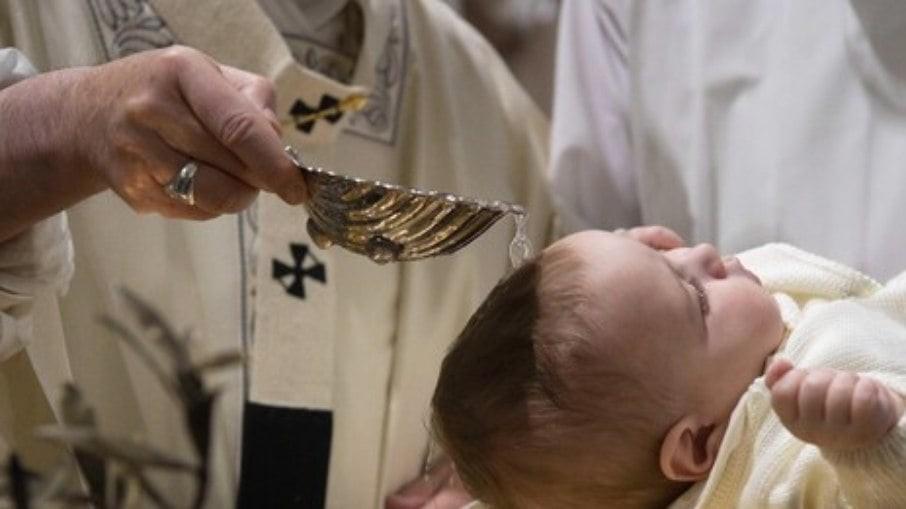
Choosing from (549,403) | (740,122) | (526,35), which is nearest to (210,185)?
(549,403)

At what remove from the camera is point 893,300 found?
1.12 m

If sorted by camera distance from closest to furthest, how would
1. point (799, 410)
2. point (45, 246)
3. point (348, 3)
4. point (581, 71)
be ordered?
point (799, 410) → point (45, 246) → point (348, 3) → point (581, 71)

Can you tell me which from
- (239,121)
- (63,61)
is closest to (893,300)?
(239,121)

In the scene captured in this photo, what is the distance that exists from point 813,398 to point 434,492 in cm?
53

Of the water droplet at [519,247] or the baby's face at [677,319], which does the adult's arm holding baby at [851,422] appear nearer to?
the baby's face at [677,319]

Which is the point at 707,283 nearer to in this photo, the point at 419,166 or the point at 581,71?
the point at 419,166

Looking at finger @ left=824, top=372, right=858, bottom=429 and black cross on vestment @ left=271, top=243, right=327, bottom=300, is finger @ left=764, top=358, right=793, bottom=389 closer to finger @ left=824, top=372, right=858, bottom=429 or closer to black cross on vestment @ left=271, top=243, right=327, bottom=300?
finger @ left=824, top=372, right=858, bottom=429

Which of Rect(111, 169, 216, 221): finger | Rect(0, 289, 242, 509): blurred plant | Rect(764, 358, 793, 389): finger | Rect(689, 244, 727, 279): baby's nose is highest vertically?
Rect(111, 169, 216, 221): finger

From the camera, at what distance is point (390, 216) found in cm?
93

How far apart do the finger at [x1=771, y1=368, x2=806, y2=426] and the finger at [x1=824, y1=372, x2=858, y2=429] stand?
0.02 m

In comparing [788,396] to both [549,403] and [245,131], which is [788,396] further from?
[245,131]

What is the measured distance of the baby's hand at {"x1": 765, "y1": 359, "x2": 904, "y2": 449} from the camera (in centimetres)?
87

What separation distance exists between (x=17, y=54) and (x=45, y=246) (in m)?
0.13

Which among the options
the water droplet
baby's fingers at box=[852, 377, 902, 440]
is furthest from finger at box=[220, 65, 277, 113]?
baby's fingers at box=[852, 377, 902, 440]
